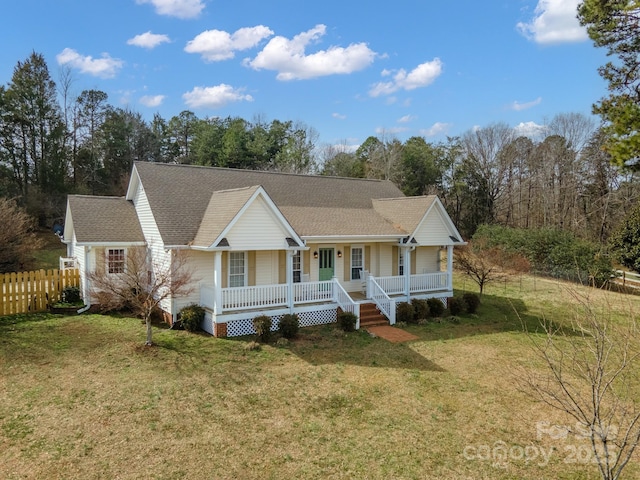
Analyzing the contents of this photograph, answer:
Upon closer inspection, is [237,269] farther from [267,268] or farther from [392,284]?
[392,284]

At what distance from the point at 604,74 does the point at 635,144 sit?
338 centimetres

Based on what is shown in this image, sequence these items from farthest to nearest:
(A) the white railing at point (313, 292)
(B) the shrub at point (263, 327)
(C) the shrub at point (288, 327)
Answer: (A) the white railing at point (313, 292)
(C) the shrub at point (288, 327)
(B) the shrub at point (263, 327)

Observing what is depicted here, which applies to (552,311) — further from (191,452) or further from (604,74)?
(191,452)

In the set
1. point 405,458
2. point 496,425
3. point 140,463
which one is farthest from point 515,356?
point 140,463

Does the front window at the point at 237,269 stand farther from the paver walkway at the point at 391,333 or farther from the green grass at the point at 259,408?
the paver walkway at the point at 391,333

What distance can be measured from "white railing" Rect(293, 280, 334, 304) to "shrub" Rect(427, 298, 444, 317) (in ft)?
15.7

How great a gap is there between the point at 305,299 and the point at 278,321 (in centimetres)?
159

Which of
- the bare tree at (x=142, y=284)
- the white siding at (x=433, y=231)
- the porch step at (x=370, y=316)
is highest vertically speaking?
the white siding at (x=433, y=231)

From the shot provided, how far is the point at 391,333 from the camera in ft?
50.5

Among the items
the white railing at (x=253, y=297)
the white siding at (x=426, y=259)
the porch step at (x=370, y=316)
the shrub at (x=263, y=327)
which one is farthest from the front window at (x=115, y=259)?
the white siding at (x=426, y=259)

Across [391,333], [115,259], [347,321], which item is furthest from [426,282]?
[115,259]

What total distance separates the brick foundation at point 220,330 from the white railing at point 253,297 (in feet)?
1.90

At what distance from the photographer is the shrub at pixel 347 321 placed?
15258mm

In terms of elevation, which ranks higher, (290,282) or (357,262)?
(357,262)
